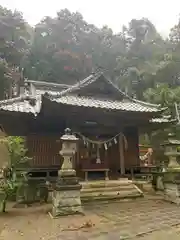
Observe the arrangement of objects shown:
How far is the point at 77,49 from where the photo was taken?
41938 mm

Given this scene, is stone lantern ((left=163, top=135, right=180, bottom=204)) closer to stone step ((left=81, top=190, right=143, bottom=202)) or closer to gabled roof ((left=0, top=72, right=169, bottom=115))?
stone step ((left=81, top=190, right=143, bottom=202))

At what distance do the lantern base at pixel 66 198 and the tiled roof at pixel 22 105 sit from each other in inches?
177

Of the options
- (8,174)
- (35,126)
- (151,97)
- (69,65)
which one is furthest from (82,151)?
(69,65)

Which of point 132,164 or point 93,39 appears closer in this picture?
point 132,164

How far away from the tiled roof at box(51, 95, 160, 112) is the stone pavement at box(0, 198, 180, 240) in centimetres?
448

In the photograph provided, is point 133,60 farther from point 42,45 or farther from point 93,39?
point 42,45

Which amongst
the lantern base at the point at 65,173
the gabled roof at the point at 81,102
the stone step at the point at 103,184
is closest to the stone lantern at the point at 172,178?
the stone step at the point at 103,184

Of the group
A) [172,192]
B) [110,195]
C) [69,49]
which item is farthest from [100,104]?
[69,49]

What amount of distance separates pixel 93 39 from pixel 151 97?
84.1ft

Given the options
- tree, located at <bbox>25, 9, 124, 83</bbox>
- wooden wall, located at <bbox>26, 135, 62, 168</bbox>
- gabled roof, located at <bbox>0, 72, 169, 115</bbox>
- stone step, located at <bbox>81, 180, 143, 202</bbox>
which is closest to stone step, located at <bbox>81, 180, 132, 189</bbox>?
stone step, located at <bbox>81, 180, 143, 202</bbox>

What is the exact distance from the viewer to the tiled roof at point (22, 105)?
10359 millimetres

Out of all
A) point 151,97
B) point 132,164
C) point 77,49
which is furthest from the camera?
point 77,49

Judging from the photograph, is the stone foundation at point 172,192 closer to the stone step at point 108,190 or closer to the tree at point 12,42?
the stone step at point 108,190

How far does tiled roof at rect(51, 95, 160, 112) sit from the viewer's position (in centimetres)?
994
